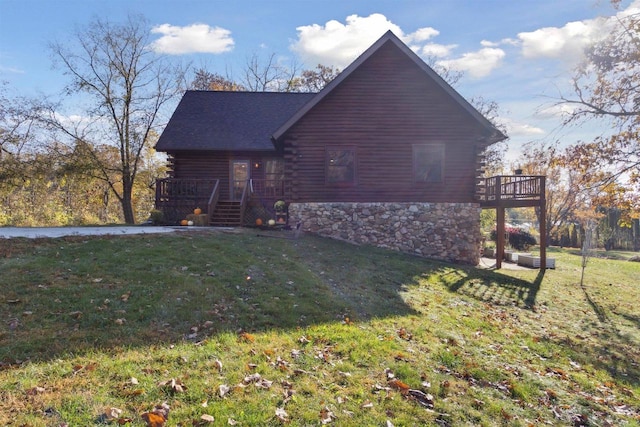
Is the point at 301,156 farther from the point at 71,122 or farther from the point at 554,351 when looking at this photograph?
the point at 71,122

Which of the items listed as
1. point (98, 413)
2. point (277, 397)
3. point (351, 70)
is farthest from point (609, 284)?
point (98, 413)

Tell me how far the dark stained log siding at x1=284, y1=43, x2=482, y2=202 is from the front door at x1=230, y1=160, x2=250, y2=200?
4253 millimetres

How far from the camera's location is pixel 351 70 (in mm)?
14266

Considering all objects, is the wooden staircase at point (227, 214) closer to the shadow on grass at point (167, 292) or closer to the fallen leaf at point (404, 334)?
the shadow on grass at point (167, 292)

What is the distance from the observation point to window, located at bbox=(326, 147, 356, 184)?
49.3ft

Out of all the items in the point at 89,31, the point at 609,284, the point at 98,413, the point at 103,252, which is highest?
the point at 89,31

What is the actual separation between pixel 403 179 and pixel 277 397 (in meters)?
12.4

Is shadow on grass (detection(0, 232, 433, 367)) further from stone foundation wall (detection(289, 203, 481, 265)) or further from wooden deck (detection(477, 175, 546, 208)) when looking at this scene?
wooden deck (detection(477, 175, 546, 208))

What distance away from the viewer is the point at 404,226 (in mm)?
14883

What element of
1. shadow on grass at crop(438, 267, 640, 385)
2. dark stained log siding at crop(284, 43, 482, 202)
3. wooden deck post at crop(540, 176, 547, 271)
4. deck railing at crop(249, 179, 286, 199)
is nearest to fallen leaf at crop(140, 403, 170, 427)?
shadow on grass at crop(438, 267, 640, 385)

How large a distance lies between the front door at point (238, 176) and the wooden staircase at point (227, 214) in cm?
171

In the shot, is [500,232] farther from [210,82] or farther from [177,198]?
[210,82]

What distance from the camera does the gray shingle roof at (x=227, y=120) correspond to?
17.7m

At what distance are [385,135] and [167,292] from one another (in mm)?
11292
